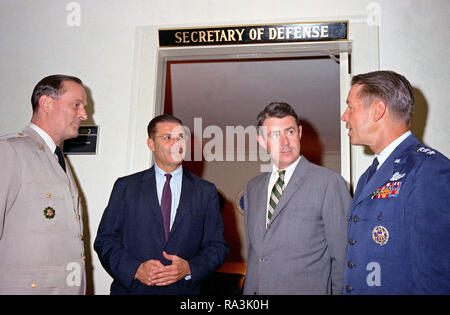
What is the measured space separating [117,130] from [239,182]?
5.86m

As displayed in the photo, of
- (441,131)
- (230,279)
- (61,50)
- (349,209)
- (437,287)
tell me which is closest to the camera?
(437,287)

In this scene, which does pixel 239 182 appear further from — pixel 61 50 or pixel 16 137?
pixel 16 137

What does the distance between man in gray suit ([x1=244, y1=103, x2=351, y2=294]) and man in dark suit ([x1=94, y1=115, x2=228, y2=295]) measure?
277 millimetres

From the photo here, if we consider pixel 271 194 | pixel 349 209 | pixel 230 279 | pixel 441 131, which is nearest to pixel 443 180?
pixel 349 209

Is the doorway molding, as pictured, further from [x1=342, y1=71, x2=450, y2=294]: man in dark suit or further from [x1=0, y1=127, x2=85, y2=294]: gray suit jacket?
[x1=0, y1=127, x2=85, y2=294]: gray suit jacket

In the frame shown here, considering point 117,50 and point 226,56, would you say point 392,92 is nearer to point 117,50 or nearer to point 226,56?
point 226,56

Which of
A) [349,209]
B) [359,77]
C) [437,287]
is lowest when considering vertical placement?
[437,287]

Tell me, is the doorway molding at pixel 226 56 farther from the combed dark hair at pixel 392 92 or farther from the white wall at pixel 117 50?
the combed dark hair at pixel 392 92

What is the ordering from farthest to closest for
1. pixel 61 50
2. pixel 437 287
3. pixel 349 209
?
pixel 61 50 < pixel 349 209 < pixel 437 287

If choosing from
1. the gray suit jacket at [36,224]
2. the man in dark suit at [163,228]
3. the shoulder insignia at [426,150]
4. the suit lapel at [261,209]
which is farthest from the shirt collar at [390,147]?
the gray suit jacket at [36,224]

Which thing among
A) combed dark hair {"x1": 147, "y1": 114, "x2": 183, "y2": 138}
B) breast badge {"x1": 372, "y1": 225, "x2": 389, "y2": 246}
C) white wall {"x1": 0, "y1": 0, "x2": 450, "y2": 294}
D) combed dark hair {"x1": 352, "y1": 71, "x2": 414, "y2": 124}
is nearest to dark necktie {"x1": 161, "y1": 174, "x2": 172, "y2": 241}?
combed dark hair {"x1": 147, "y1": 114, "x2": 183, "y2": 138}

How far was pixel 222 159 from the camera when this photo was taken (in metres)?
8.51

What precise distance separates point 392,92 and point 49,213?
1804mm

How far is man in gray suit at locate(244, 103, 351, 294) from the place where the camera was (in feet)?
5.59
